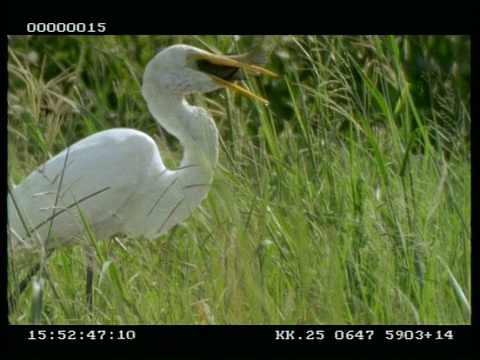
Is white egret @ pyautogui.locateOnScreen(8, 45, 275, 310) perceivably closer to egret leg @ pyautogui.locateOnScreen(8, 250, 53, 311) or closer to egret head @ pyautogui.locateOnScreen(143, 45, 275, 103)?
egret head @ pyautogui.locateOnScreen(143, 45, 275, 103)

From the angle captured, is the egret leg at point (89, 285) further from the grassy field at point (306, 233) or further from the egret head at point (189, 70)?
the egret head at point (189, 70)

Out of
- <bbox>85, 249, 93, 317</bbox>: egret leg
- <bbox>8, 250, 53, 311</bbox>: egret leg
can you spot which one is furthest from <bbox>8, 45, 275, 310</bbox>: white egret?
<bbox>8, 250, 53, 311</bbox>: egret leg

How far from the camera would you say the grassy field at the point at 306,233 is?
216 cm

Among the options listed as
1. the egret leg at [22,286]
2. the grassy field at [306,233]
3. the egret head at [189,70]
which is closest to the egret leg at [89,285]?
the grassy field at [306,233]

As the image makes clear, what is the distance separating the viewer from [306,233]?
2.14 meters

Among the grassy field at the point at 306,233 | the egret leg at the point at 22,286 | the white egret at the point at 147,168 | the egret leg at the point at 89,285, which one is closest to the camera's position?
the grassy field at the point at 306,233

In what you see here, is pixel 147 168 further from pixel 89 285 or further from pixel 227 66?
pixel 89 285

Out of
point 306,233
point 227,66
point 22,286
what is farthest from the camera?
point 227,66

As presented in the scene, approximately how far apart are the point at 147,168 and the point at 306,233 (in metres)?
0.87

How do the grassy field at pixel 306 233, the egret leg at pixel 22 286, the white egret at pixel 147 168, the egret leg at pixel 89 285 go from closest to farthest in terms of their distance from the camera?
the grassy field at pixel 306 233 < the egret leg at pixel 22 286 < the egret leg at pixel 89 285 < the white egret at pixel 147 168

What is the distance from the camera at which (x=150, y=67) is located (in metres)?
2.86

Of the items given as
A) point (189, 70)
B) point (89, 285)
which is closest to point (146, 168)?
point (189, 70)

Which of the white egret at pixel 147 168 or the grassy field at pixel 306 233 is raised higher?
the white egret at pixel 147 168
